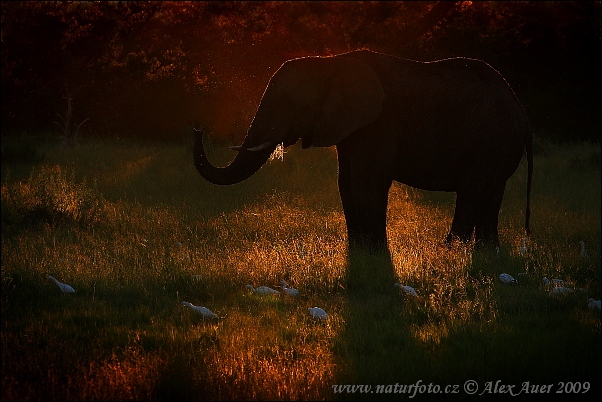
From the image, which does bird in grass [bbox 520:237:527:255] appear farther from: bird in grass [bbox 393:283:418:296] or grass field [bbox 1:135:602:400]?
bird in grass [bbox 393:283:418:296]

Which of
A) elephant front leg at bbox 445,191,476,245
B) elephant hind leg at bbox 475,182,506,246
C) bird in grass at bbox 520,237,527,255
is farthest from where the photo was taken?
elephant hind leg at bbox 475,182,506,246

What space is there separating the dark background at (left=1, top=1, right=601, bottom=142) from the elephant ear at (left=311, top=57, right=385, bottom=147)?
9.77 m

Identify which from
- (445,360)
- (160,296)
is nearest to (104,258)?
(160,296)

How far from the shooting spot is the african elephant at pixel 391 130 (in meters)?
9.41

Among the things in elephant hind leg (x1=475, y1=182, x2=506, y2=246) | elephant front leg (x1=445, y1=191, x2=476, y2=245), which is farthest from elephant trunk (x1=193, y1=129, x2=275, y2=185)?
elephant hind leg (x1=475, y1=182, x2=506, y2=246)

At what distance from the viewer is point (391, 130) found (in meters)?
9.84

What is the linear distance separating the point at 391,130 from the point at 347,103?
74cm

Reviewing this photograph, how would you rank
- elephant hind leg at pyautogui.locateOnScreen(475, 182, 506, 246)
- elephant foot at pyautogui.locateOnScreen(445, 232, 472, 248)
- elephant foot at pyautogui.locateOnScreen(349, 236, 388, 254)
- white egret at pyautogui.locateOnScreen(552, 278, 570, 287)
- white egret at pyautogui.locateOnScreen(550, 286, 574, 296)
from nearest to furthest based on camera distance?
1. white egret at pyautogui.locateOnScreen(550, 286, 574, 296)
2. white egret at pyautogui.locateOnScreen(552, 278, 570, 287)
3. elephant foot at pyautogui.locateOnScreen(349, 236, 388, 254)
4. elephant foot at pyautogui.locateOnScreen(445, 232, 472, 248)
5. elephant hind leg at pyautogui.locateOnScreen(475, 182, 506, 246)

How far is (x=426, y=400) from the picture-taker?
5.32 metres

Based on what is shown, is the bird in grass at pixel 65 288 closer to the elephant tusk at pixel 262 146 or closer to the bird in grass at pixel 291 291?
the bird in grass at pixel 291 291

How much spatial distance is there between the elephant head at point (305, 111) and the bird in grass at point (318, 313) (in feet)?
8.54

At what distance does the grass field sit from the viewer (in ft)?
18.3

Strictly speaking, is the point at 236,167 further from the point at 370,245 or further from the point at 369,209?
the point at 370,245

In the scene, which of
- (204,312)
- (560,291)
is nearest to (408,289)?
(560,291)
